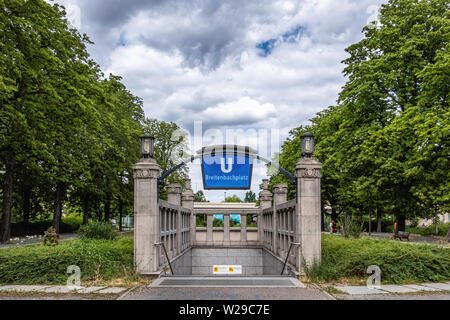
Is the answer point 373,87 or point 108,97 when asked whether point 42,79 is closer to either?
point 108,97

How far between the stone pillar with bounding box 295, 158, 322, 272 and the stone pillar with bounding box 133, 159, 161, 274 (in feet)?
13.8

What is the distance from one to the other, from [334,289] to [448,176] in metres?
15.1

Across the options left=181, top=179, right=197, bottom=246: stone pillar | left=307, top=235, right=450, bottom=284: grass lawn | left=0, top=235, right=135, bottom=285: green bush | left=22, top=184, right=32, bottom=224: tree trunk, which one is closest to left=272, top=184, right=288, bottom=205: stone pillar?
left=181, top=179, right=197, bottom=246: stone pillar

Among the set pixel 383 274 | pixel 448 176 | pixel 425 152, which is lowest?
pixel 383 274

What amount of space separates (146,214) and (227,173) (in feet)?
32.3

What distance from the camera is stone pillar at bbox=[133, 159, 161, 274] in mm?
10227

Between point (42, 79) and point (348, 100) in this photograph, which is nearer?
point (42, 79)

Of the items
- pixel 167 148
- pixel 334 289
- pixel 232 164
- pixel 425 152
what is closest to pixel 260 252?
pixel 232 164

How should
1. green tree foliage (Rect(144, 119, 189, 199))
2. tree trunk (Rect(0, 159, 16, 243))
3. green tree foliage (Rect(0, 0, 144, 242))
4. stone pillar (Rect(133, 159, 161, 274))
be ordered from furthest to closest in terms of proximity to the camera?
green tree foliage (Rect(144, 119, 189, 199)) < tree trunk (Rect(0, 159, 16, 243)) < green tree foliage (Rect(0, 0, 144, 242)) < stone pillar (Rect(133, 159, 161, 274))

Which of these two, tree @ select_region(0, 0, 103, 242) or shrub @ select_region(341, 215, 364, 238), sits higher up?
tree @ select_region(0, 0, 103, 242)

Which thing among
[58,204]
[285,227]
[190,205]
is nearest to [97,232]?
[285,227]

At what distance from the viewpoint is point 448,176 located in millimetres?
19438

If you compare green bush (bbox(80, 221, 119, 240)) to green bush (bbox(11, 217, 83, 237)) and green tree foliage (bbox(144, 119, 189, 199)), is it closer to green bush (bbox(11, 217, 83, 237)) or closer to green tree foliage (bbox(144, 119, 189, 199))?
green bush (bbox(11, 217, 83, 237))

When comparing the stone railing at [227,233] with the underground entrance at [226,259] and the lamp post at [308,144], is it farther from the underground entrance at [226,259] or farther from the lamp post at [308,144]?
the lamp post at [308,144]
